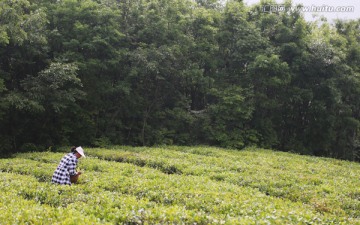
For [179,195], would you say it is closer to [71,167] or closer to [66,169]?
[71,167]

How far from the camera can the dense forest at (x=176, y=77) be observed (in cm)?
1911

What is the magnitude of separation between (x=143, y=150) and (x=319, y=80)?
56.1 feet

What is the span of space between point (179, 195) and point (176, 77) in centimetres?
1751

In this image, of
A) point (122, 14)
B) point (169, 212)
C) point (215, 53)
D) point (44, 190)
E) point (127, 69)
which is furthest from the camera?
point (215, 53)

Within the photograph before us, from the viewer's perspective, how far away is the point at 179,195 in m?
7.82

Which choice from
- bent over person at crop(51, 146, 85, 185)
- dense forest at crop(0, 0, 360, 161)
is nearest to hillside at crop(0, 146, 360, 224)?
bent over person at crop(51, 146, 85, 185)

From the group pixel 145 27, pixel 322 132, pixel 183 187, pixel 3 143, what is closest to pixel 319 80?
pixel 322 132

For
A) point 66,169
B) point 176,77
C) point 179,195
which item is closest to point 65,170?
point 66,169

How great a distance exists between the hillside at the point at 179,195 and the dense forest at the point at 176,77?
5.53 metres

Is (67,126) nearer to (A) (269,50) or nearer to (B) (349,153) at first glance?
(A) (269,50)

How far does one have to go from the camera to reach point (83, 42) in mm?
20141

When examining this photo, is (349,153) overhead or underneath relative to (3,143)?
underneath

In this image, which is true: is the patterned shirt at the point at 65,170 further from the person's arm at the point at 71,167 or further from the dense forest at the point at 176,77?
the dense forest at the point at 176,77

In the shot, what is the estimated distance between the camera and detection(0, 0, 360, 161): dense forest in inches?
752
